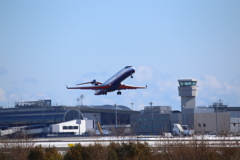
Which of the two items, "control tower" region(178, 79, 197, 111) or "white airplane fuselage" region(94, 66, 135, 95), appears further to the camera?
"control tower" region(178, 79, 197, 111)

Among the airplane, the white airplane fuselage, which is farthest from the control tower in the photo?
the white airplane fuselage

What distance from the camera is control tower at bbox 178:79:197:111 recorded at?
645 feet

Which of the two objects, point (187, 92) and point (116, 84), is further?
point (187, 92)

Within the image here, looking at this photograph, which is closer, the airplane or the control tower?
the airplane

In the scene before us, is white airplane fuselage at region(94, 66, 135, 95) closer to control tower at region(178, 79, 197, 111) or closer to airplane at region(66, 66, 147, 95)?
airplane at region(66, 66, 147, 95)

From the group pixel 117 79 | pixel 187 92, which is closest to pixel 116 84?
pixel 117 79

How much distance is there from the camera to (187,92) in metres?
196

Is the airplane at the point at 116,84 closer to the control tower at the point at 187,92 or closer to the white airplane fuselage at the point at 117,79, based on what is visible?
the white airplane fuselage at the point at 117,79

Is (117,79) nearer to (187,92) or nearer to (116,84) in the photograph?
(116,84)

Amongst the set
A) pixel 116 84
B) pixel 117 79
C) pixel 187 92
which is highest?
pixel 187 92

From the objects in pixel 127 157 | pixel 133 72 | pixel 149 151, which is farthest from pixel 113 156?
pixel 133 72

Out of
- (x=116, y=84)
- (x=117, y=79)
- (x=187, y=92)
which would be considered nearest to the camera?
(x=117, y=79)

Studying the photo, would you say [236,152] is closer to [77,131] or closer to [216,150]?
[216,150]

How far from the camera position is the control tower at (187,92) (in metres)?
197
